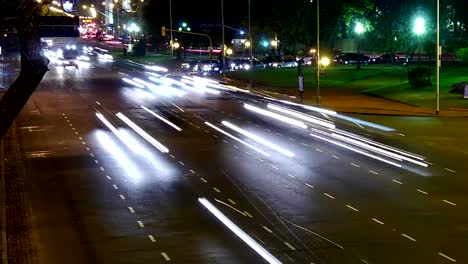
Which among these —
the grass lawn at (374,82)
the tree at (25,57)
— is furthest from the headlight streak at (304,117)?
the tree at (25,57)

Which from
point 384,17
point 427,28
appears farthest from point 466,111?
point 384,17

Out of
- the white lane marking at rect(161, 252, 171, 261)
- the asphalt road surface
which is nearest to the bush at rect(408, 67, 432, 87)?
the asphalt road surface

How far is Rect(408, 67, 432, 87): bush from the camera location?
208 ft

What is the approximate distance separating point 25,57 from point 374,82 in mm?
60624

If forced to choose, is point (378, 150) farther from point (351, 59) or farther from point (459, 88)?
point (351, 59)

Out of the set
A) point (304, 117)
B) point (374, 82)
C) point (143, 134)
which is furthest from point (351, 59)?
point (143, 134)

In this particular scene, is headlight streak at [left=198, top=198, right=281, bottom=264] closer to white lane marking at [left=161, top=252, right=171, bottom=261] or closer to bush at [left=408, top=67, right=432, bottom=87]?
white lane marking at [left=161, top=252, right=171, bottom=261]

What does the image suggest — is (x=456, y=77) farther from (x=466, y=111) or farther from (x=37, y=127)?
(x=37, y=127)

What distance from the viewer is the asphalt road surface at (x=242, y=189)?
19.1m

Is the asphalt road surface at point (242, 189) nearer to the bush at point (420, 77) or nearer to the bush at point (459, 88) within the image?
Answer: the bush at point (459, 88)

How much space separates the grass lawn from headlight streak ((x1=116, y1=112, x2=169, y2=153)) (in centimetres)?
1935

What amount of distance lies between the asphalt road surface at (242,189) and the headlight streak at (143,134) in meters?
0.12

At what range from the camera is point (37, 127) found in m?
44.6

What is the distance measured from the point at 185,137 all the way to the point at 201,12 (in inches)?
3612
